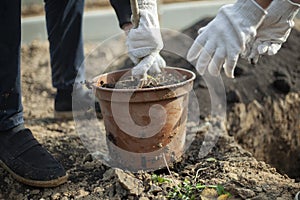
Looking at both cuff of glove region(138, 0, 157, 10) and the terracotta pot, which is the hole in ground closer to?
the terracotta pot

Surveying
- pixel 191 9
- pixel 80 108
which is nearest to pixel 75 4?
pixel 80 108

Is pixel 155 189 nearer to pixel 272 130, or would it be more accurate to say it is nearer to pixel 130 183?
pixel 130 183

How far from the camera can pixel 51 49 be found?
233 centimetres

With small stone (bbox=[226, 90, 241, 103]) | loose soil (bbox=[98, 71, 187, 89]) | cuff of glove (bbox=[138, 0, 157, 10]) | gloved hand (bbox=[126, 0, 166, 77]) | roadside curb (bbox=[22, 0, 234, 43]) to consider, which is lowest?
small stone (bbox=[226, 90, 241, 103])

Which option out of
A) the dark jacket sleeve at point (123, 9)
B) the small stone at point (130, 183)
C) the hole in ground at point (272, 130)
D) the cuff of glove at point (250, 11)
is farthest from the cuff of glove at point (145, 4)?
the hole in ground at point (272, 130)

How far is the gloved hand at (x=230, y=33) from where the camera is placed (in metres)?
1.39

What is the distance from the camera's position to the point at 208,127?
2301mm

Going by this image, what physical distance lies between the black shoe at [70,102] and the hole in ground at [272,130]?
2.71ft

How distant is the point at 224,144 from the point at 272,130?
0.66 m

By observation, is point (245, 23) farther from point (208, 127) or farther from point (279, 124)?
point (279, 124)

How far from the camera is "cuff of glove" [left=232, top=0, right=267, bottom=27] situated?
4.52 ft

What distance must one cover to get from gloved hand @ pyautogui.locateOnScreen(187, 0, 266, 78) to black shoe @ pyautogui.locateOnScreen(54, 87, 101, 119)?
1080 mm

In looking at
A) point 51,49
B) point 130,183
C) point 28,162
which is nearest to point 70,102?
point 51,49

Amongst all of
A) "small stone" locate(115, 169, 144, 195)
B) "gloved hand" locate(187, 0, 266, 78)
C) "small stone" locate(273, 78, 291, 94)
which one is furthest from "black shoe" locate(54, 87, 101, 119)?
"small stone" locate(273, 78, 291, 94)
